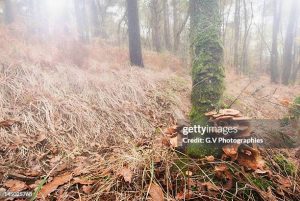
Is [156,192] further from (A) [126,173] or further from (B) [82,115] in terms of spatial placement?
(B) [82,115]

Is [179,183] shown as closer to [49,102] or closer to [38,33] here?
[49,102]

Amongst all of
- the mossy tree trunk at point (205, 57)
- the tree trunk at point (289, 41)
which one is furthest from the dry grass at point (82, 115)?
the tree trunk at point (289, 41)

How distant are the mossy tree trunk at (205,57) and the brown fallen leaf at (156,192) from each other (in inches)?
26.8

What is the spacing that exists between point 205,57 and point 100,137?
186 centimetres

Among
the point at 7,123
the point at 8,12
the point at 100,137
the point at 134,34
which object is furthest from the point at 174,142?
the point at 8,12

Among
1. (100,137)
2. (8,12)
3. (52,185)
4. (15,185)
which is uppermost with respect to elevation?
(8,12)

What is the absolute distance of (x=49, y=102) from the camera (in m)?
3.93

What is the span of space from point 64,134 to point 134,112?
1.22 m

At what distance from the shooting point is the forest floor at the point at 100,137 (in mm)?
1797

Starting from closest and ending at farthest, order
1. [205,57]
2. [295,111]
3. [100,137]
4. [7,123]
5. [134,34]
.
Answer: [205,57] < [295,111] < [7,123] < [100,137] < [134,34]

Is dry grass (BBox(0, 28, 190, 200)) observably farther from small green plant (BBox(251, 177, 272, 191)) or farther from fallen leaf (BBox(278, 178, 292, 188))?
fallen leaf (BBox(278, 178, 292, 188))

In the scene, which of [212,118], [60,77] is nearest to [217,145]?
[212,118]

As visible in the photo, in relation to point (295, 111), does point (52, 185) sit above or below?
below

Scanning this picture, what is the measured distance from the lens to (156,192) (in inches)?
66.5
